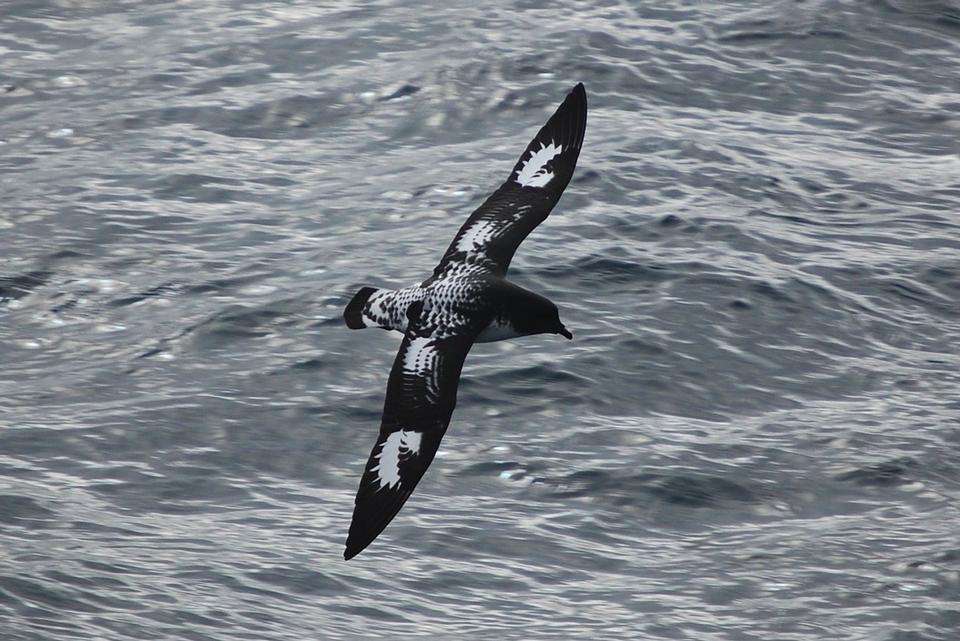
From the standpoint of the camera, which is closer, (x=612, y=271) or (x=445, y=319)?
(x=445, y=319)

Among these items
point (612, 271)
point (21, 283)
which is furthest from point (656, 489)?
point (21, 283)

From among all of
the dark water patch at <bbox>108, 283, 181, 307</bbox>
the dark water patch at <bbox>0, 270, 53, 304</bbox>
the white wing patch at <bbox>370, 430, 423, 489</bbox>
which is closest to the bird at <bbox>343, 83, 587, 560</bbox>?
the white wing patch at <bbox>370, 430, 423, 489</bbox>

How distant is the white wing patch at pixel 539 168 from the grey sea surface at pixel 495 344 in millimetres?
1995

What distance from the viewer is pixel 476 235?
12688 millimetres

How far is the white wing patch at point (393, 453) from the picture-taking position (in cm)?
1044

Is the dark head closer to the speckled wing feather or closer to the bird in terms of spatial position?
the bird

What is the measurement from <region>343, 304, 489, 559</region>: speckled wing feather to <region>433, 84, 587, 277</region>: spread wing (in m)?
1.18

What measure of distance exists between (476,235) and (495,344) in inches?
97.6

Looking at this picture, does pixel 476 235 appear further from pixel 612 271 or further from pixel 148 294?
pixel 148 294

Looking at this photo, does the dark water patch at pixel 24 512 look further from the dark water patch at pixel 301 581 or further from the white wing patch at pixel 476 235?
the white wing patch at pixel 476 235

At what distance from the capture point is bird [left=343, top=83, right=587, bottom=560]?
1044 cm

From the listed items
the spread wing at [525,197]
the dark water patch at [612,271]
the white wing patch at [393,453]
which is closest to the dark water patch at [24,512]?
the white wing patch at [393,453]

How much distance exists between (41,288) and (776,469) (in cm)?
757

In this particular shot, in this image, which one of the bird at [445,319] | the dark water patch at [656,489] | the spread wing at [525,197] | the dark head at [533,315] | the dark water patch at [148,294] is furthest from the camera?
the dark water patch at [148,294]
